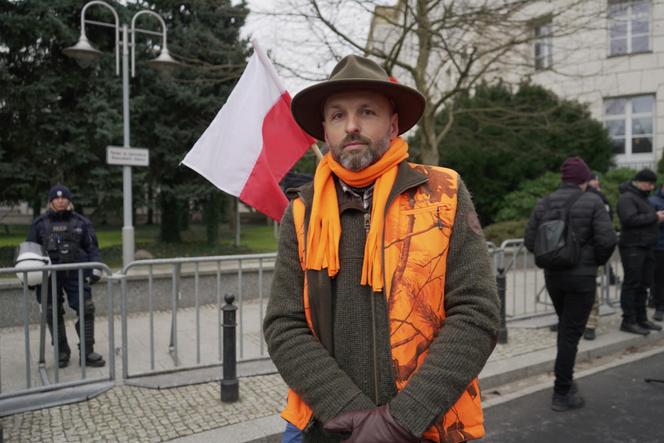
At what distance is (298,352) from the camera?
73.4 inches

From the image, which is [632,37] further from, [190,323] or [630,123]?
[190,323]

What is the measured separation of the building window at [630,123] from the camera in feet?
67.2

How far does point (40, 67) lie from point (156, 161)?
3622mm

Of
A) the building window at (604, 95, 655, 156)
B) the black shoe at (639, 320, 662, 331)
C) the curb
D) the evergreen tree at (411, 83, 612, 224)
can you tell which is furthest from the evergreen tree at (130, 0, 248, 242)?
the building window at (604, 95, 655, 156)

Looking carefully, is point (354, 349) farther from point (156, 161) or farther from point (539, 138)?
point (539, 138)

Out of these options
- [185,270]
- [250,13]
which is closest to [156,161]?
[250,13]

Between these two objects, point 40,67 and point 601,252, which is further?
point 40,67

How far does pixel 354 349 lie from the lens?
1869 mm

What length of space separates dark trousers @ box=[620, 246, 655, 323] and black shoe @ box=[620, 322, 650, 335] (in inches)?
2.2

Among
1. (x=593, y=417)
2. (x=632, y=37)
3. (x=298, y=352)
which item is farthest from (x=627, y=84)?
(x=298, y=352)

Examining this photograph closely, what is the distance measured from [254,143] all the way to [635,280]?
5.58m

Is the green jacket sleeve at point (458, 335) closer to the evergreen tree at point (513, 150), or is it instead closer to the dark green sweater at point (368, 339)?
the dark green sweater at point (368, 339)

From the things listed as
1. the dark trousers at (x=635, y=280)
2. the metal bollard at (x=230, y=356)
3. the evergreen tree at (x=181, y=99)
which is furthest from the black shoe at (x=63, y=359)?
the evergreen tree at (x=181, y=99)

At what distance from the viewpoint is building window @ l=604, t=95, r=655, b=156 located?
20469 mm
